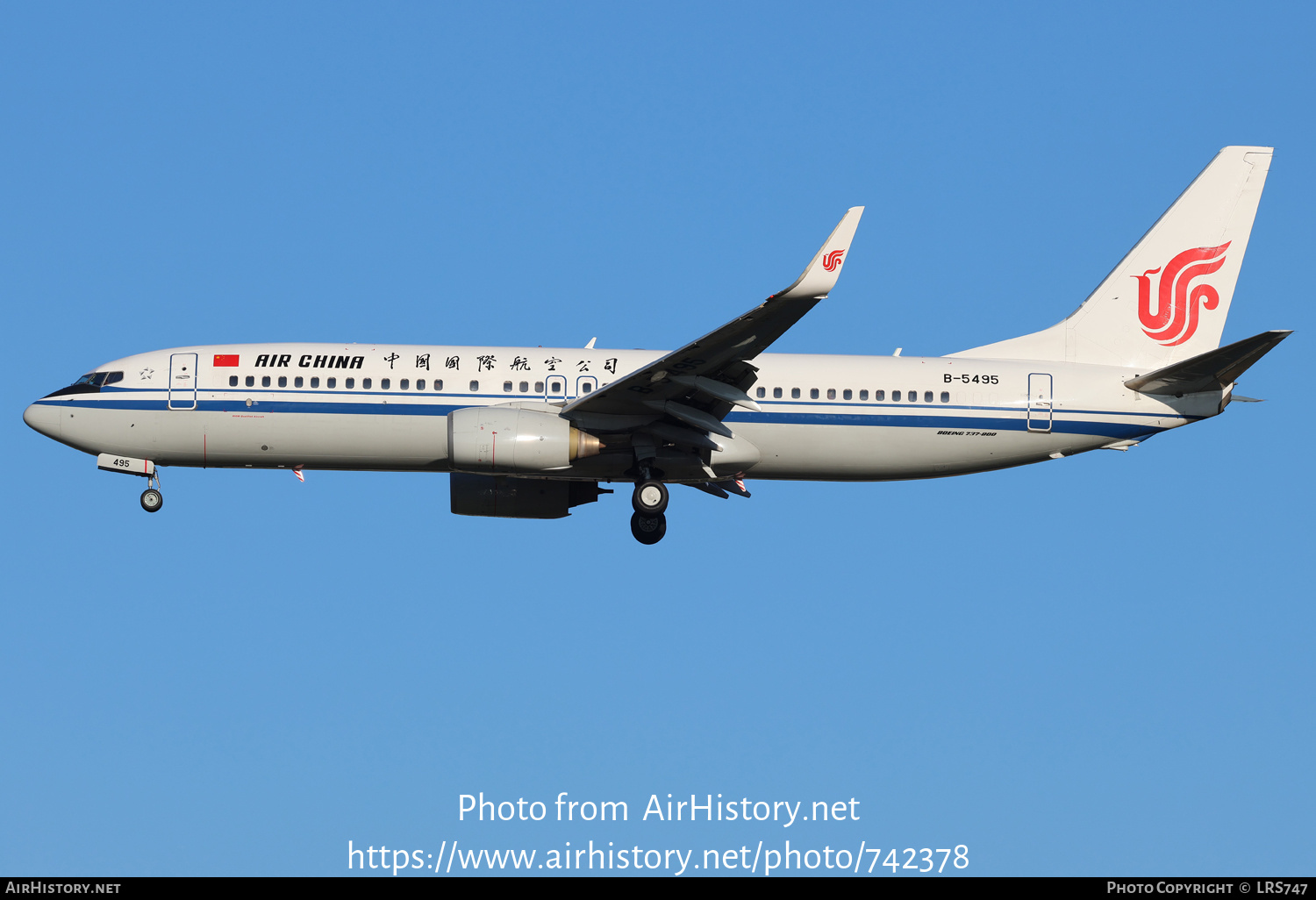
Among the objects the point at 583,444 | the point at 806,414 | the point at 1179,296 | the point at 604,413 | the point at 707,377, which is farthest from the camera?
the point at 1179,296

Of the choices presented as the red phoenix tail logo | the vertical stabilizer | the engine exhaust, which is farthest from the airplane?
the red phoenix tail logo

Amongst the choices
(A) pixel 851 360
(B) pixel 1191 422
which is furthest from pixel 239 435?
(B) pixel 1191 422

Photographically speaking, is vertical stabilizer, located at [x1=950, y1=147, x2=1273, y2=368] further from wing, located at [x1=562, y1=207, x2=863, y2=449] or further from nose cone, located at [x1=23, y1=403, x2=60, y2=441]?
nose cone, located at [x1=23, y1=403, x2=60, y2=441]

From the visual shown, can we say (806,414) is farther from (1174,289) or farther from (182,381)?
(182,381)

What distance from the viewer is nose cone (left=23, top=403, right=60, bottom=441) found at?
33.7 meters

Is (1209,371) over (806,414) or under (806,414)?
over

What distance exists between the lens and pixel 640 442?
32.5 m

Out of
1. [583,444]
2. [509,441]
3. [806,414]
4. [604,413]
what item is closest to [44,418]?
[509,441]

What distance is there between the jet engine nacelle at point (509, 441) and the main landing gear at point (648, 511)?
1843 mm

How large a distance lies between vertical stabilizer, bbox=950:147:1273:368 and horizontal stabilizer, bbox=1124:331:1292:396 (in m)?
2.02

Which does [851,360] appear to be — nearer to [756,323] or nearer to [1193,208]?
[756,323]

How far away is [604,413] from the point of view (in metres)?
32.0

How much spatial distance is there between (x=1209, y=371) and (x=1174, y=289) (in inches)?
168

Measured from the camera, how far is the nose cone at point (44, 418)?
33719 mm
